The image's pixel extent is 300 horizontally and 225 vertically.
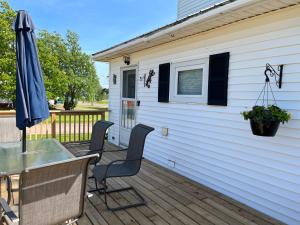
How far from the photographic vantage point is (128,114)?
6.15m

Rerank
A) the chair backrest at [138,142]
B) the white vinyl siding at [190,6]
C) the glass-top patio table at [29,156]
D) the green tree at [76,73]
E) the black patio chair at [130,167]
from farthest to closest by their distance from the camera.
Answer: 1. the green tree at [76,73]
2. the white vinyl siding at [190,6]
3. the chair backrest at [138,142]
4. the black patio chair at [130,167]
5. the glass-top patio table at [29,156]

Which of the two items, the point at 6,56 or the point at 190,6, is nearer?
the point at 190,6

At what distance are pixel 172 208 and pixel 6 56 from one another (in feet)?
49.4

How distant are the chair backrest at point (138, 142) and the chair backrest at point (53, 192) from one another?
4.24 ft

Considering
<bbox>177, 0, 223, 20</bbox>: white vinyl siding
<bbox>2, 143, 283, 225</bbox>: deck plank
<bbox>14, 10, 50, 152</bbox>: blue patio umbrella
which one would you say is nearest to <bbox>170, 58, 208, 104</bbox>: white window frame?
<bbox>2, 143, 283, 225</bbox>: deck plank

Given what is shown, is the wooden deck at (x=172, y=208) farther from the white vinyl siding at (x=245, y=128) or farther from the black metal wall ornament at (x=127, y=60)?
the black metal wall ornament at (x=127, y=60)

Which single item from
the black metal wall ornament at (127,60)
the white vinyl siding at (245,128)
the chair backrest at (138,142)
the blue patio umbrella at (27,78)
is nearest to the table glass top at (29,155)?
the blue patio umbrella at (27,78)

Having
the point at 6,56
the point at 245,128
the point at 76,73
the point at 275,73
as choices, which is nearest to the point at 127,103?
the point at 245,128

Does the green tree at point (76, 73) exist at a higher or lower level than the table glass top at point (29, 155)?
higher

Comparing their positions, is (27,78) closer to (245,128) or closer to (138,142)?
(138,142)

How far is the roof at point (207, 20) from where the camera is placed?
8.70ft

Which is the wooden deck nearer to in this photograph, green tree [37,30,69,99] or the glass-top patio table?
the glass-top patio table

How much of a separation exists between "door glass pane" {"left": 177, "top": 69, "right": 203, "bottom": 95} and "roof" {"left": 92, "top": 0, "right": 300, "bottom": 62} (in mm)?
623

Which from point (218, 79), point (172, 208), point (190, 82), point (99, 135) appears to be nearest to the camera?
point (172, 208)
